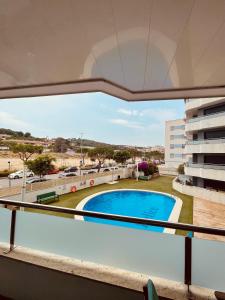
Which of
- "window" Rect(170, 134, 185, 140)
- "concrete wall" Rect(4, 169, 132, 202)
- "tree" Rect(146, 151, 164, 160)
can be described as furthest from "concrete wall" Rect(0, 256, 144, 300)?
A: "tree" Rect(146, 151, 164, 160)

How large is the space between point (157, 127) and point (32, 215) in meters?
55.4

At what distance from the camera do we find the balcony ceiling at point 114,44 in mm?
1211

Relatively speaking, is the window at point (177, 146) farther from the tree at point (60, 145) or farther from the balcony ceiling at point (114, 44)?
the balcony ceiling at point (114, 44)

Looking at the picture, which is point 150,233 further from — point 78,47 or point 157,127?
point 157,127

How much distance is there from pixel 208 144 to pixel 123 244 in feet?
41.2

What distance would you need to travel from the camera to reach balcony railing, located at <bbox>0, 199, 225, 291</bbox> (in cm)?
142

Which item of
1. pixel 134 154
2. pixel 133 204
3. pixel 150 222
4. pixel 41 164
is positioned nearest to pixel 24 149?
pixel 41 164

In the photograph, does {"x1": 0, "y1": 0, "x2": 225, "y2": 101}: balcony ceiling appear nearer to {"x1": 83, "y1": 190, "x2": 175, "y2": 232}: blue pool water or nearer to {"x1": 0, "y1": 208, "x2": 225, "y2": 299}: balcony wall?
{"x1": 0, "y1": 208, "x2": 225, "y2": 299}: balcony wall

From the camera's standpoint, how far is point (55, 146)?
39.0 metres

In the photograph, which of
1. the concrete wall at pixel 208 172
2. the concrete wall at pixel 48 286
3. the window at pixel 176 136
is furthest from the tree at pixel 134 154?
the concrete wall at pixel 48 286

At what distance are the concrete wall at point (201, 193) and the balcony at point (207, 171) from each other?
0.87m

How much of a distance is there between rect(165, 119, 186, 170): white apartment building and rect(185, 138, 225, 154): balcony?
730 inches

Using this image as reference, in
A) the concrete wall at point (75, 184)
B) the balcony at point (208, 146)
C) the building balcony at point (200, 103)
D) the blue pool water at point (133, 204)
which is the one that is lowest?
the blue pool water at point (133, 204)

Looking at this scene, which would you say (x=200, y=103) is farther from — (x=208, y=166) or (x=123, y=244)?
(x=123, y=244)
